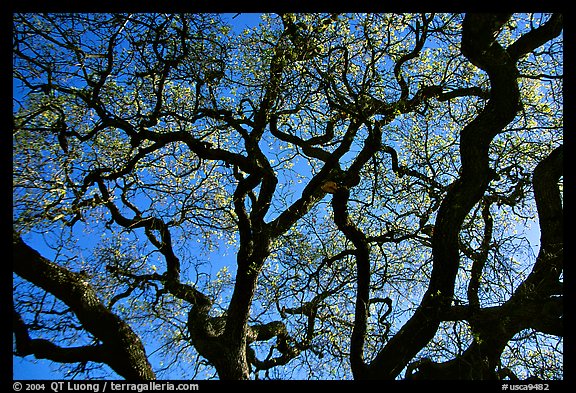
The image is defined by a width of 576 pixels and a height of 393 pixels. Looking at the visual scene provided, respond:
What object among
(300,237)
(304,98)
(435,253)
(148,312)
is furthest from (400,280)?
(148,312)

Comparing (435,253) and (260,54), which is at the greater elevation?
(260,54)

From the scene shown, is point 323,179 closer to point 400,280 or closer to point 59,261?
point 400,280

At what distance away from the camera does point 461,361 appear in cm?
690

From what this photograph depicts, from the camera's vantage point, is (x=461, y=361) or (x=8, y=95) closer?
(x=8, y=95)

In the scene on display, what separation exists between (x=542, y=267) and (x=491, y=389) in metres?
2.03

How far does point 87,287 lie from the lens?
664 cm

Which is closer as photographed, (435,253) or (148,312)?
(435,253)

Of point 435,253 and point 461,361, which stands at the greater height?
point 435,253

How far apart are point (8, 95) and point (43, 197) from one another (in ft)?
6.91

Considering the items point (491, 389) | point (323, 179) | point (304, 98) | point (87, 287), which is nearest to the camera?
point (491, 389)

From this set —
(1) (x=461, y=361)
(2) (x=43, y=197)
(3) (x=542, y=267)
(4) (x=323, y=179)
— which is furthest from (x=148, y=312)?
(3) (x=542, y=267)

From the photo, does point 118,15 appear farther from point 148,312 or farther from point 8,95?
point 148,312

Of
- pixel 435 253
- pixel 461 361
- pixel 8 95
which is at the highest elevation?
pixel 8 95

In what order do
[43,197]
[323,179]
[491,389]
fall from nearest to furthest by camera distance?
[491,389]
[43,197]
[323,179]
